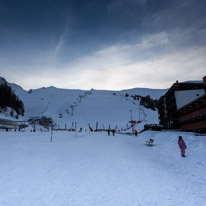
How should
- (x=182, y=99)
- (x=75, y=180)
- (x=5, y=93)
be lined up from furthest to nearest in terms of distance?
(x=5, y=93), (x=182, y=99), (x=75, y=180)

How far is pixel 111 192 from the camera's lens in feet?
19.8

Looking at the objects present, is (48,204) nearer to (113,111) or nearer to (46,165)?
(46,165)

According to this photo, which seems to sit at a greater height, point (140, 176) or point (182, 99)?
point (182, 99)

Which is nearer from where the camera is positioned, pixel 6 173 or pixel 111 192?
pixel 111 192

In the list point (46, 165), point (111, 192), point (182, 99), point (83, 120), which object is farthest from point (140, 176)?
point (83, 120)

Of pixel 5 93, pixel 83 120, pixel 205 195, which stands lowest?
pixel 205 195

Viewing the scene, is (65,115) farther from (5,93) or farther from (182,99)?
(182,99)

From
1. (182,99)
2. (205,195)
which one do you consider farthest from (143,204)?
(182,99)

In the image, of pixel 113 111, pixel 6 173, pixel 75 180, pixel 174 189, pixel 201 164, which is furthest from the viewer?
pixel 113 111

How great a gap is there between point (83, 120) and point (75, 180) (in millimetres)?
95711

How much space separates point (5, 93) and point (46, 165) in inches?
4048

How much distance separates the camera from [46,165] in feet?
31.7

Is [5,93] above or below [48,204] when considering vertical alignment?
above

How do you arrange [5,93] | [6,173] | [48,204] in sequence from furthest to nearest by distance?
[5,93]
[6,173]
[48,204]
